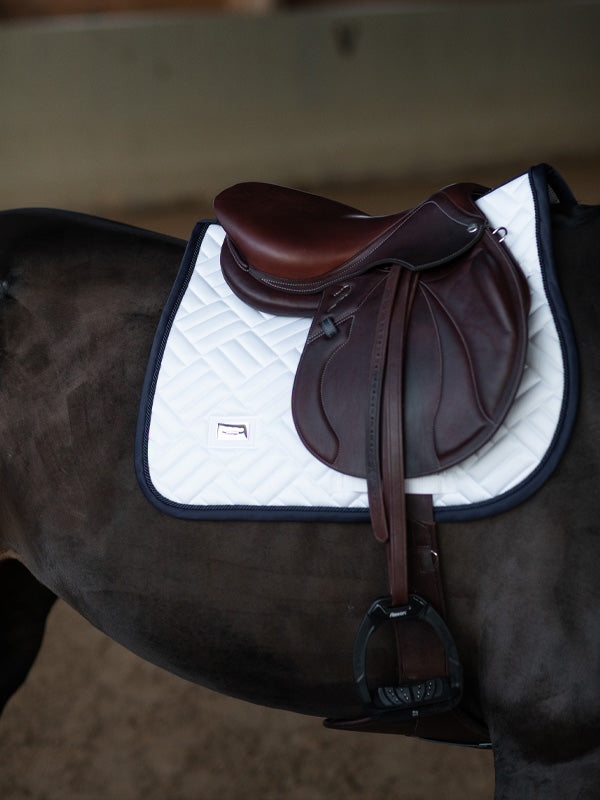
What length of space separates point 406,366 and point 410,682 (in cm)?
46

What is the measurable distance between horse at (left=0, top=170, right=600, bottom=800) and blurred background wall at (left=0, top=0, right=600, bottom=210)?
516 centimetres

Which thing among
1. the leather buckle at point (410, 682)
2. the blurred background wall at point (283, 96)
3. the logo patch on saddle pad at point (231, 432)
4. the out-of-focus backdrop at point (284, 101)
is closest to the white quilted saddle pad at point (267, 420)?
the logo patch on saddle pad at point (231, 432)

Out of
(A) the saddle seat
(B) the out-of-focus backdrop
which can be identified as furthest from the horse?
(B) the out-of-focus backdrop

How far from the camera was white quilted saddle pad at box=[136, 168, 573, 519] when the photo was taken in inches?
39.6

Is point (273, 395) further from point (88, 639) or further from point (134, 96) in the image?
point (134, 96)

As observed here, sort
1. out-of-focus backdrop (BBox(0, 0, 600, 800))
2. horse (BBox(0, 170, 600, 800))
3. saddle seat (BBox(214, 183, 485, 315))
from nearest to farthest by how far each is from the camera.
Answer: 1. horse (BBox(0, 170, 600, 800))
2. saddle seat (BBox(214, 183, 485, 315))
3. out-of-focus backdrop (BBox(0, 0, 600, 800))

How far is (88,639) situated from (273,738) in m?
0.74

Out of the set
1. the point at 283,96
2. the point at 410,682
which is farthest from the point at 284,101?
the point at 410,682

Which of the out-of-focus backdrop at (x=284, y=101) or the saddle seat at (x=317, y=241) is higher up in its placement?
the out-of-focus backdrop at (x=284, y=101)

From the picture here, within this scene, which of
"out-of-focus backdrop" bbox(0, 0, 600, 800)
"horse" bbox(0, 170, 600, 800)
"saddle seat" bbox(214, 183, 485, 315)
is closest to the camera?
"horse" bbox(0, 170, 600, 800)

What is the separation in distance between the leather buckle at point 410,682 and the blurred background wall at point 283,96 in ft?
18.6

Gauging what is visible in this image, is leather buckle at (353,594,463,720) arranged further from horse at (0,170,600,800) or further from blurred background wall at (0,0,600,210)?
blurred background wall at (0,0,600,210)

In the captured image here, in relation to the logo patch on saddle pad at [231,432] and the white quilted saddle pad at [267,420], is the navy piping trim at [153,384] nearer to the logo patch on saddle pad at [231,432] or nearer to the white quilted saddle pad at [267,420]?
the white quilted saddle pad at [267,420]

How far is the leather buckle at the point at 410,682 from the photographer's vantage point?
40.6 inches
